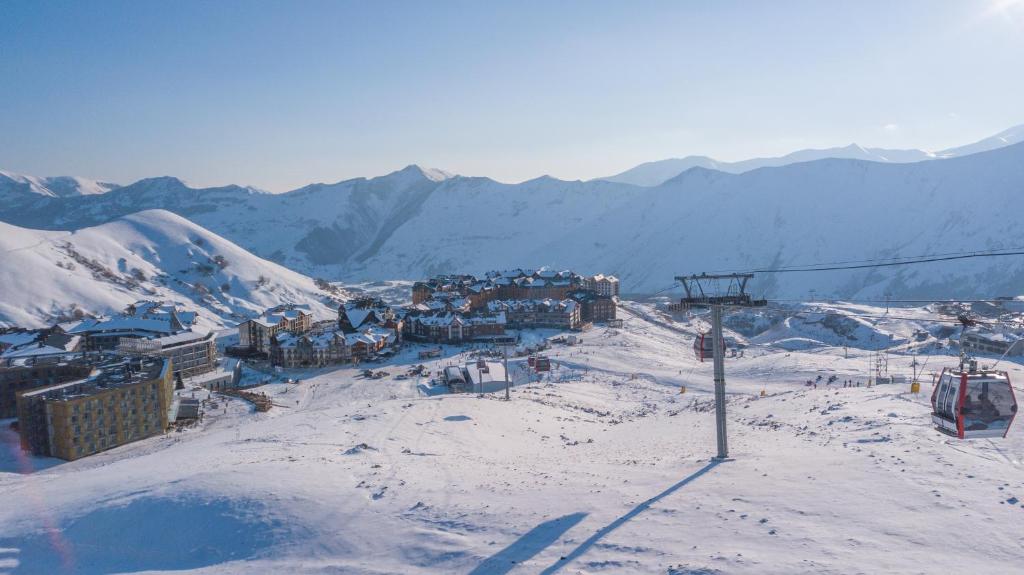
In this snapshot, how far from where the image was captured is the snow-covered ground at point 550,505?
12.9 meters

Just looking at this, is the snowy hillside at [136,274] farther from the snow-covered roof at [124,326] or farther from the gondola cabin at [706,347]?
the gondola cabin at [706,347]

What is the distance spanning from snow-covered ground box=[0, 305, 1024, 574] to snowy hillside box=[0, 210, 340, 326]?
271ft

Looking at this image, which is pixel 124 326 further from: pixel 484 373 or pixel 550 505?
pixel 550 505

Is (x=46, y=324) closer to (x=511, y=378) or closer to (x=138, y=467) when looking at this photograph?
(x=511, y=378)

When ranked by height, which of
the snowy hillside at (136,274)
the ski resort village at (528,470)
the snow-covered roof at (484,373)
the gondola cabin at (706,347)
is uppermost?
the snowy hillside at (136,274)

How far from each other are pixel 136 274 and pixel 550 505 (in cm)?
12200

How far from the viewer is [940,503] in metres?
14.6

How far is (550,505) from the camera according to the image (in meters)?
16.4

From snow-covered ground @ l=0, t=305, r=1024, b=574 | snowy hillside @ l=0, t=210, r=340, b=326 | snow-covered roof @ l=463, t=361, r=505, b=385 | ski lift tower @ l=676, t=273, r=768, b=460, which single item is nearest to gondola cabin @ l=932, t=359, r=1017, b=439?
snow-covered ground @ l=0, t=305, r=1024, b=574

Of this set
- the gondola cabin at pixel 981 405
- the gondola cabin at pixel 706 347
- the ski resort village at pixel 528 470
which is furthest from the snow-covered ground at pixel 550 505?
the gondola cabin at pixel 706 347

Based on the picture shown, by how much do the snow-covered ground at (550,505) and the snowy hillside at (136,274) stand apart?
82593 millimetres

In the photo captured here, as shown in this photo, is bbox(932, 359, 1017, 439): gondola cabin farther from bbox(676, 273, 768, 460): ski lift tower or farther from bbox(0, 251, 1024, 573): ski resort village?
bbox(676, 273, 768, 460): ski lift tower

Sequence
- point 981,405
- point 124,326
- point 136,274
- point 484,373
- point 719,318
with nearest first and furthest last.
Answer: point 981,405 → point 719,318 → point 484,373 → point 124,326 → point 136,274

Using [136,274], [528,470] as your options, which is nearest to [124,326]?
[136,274]
